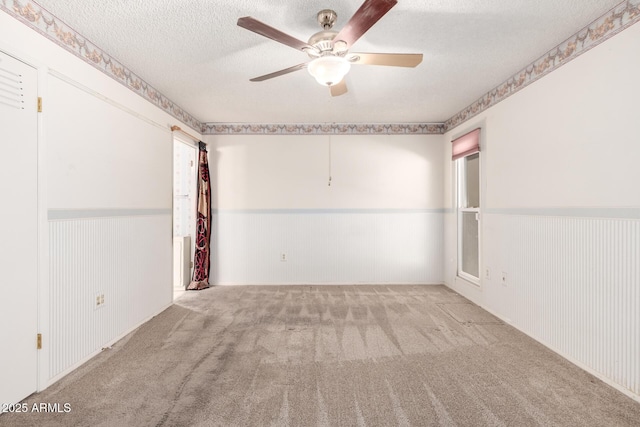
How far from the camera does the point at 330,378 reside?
2.17m

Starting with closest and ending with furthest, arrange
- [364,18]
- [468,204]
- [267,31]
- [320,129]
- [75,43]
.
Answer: [364,18]
[267,31]
[75,43]
[468,204]
[320,129]

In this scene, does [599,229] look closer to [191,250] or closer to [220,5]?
[220,5]

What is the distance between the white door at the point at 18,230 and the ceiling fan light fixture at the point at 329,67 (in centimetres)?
179

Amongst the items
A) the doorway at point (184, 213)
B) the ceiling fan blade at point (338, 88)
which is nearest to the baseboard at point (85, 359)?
the doorway at point (184, 213)

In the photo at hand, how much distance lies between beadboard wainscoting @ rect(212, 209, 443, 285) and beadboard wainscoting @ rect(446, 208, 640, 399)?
1569 millimetres

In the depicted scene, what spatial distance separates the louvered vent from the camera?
5.89 feet

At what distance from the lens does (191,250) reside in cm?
487

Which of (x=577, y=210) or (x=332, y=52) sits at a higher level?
(x=332, y=52)

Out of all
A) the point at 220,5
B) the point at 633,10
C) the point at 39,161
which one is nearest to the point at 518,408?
the point at 633,10

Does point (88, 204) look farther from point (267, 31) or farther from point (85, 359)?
point (267, 31)

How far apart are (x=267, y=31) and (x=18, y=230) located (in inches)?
74.7

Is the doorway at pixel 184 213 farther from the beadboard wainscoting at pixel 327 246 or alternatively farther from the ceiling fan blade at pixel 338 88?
the ceiling fan blade at pixel 338 88

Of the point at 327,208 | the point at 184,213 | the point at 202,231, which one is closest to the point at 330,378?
the point at 327,208

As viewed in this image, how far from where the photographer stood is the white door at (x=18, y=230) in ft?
5.89
